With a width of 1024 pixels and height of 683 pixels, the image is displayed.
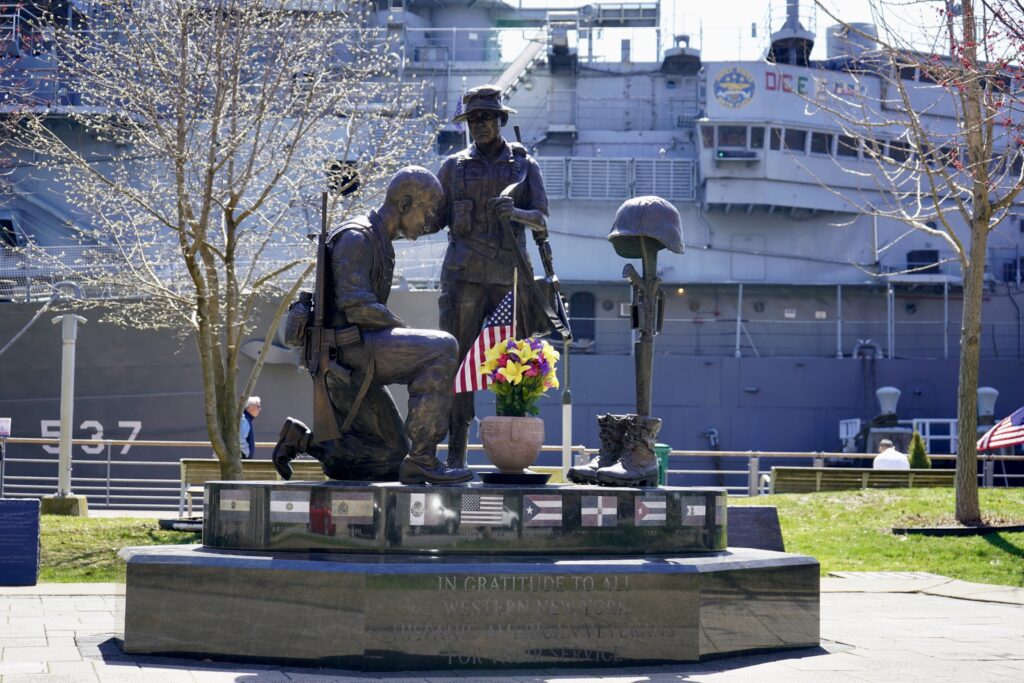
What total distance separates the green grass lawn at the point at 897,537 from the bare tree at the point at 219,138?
7.08 m

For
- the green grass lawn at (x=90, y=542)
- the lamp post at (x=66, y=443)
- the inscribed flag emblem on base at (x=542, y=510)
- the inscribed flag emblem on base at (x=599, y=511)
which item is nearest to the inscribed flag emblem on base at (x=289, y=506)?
the inscribed flag emblem on base at (x=542, y=510)

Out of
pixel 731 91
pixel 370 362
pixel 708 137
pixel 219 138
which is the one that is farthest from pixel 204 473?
pixel 731 91

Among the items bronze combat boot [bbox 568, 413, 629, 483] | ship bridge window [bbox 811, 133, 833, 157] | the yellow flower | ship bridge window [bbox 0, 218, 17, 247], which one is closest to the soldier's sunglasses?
the yellow flower

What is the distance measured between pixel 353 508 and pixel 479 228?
105 inches

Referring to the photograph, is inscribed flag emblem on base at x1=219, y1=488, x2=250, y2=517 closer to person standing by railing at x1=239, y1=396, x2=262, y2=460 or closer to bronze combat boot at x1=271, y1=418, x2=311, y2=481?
bronze combat boot at x1=271, y1=418, x2=311, y2=481

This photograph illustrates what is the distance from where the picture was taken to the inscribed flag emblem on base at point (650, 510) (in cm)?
764

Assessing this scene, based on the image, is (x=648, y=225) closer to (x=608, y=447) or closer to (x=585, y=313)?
(x=608, y=447)

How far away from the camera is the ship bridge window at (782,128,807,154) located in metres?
33.5

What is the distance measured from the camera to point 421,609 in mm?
6742

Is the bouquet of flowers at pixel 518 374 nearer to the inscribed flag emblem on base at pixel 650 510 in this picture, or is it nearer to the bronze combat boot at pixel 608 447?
the bronze combat boot at pixel 608 447

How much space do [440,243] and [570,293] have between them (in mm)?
9079

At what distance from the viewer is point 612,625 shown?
7059 millimetres

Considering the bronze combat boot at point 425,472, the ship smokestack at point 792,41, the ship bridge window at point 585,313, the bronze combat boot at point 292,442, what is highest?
the ship smokestack at point 792,41

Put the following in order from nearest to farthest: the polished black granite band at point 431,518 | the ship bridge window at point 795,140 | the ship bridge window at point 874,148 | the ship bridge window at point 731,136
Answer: the polished black granite band at point 431,518 → the ship bridge window at point 874,148 → the ship bridge window at point 731,136 → the ship bridge window at point 795,140
